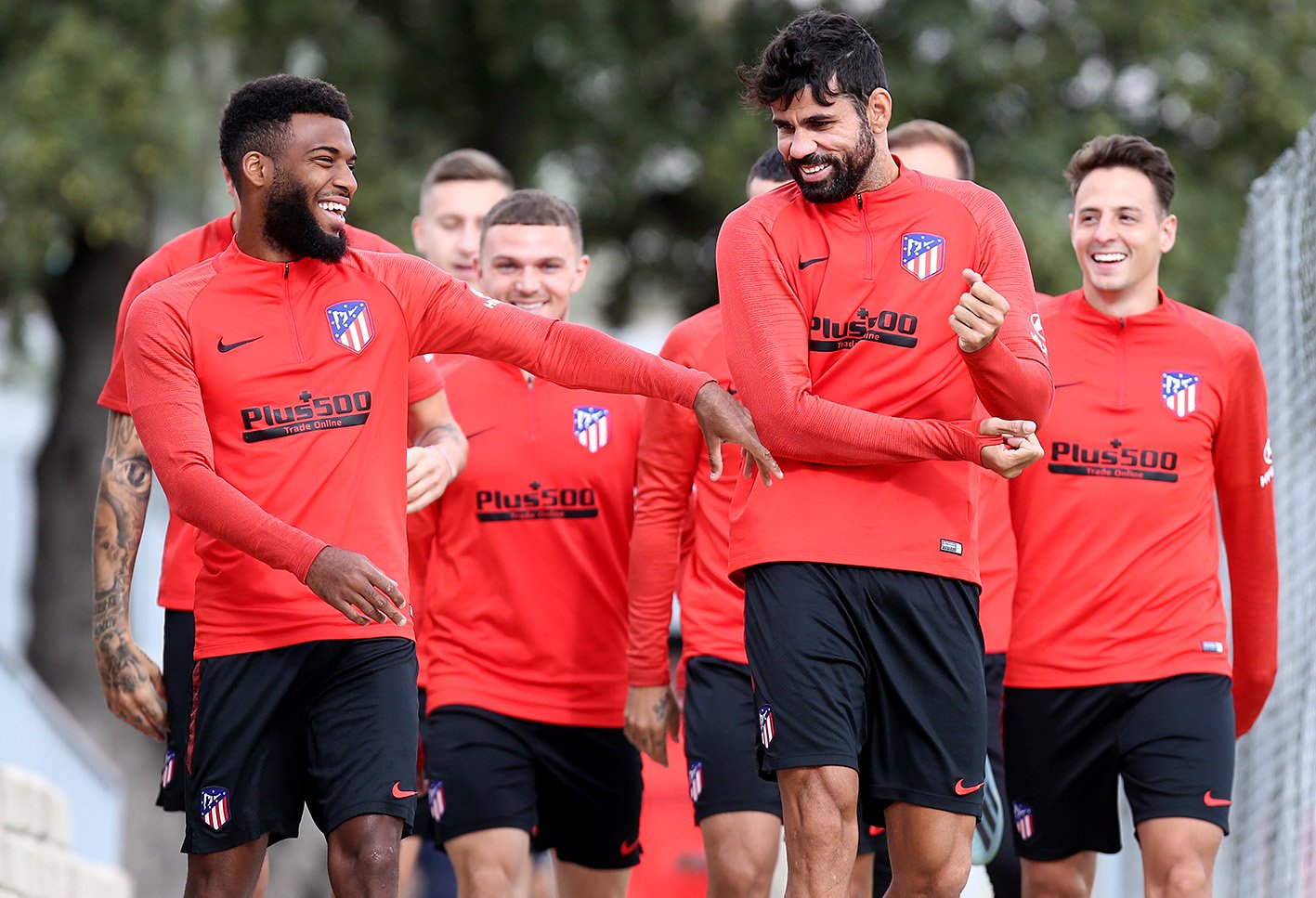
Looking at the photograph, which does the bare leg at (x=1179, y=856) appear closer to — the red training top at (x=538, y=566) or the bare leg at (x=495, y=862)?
the red training top at (x=538, y=566)

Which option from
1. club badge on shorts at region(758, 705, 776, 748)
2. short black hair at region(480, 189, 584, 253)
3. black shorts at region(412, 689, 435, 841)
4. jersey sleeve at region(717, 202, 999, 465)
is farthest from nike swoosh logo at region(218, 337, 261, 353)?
black shorts at region(412, 689, 435, 841)

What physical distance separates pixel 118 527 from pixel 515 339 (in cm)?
146

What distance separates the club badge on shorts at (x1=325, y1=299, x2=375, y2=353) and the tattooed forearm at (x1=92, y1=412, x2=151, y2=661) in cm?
99

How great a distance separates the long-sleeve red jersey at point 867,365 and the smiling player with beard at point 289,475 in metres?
0.17

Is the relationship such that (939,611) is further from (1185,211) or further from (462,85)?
(462,85)

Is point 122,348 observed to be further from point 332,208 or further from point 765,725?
point 765,725

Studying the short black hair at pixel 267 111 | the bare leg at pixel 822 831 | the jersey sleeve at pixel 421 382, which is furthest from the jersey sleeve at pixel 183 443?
the bare leg at pixel 822 831

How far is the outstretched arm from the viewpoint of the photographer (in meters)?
6.12

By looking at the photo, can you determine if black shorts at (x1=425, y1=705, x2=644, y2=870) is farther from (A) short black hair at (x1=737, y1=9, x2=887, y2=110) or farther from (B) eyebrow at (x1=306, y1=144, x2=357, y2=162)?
(A) short black hair at (x1=737, y1=9, x2=887, y2=110)

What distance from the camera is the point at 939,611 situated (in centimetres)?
528

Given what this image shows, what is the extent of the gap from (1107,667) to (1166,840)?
592 millimetres

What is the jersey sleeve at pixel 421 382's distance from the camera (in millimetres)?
6191

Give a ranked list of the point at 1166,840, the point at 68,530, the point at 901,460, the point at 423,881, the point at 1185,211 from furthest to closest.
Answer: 1. the point at 68,530
2. the point at 1185,211
3. the point at 423,881
4. the point at 1166,840
5. the point at 901,460

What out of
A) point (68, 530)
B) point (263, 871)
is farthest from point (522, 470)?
point (68, 530)
